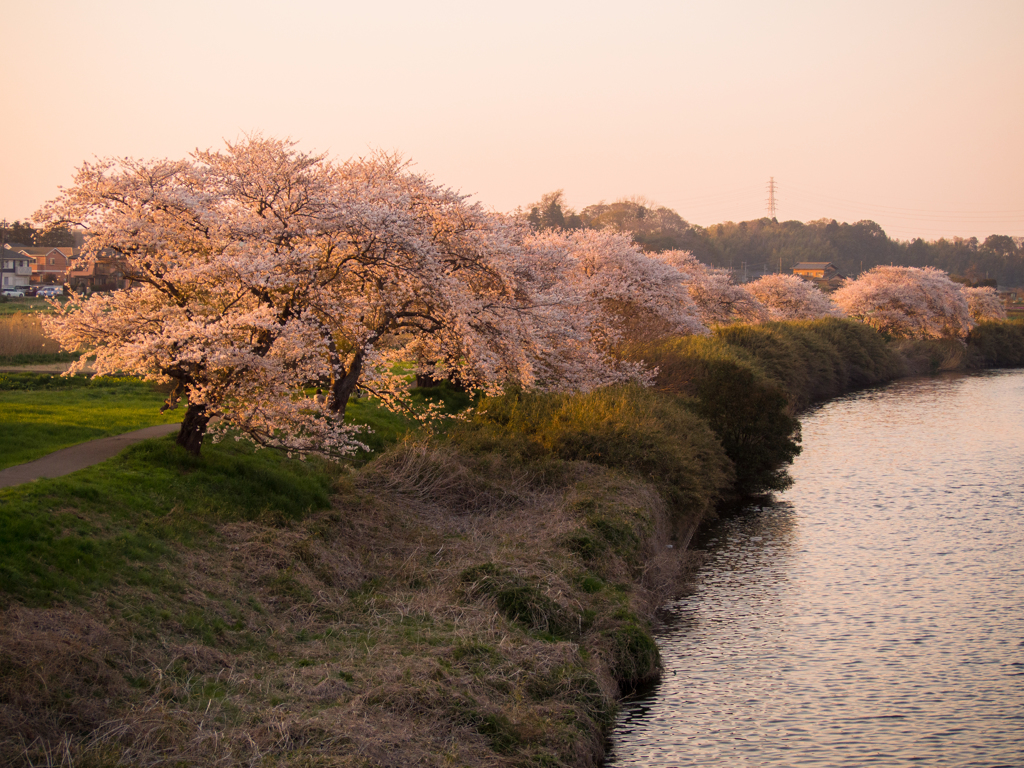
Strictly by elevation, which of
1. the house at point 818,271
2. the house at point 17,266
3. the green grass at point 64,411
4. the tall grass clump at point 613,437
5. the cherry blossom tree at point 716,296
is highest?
the house at point 17,266

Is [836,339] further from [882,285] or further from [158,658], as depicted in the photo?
[158,658]

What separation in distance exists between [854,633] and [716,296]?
47879 mm

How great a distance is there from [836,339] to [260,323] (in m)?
54.7

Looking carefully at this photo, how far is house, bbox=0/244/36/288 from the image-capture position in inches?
Answer: 4449

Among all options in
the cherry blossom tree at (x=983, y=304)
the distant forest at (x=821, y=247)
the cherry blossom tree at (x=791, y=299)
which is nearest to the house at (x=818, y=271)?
the distant forest at (x=821, y=247)

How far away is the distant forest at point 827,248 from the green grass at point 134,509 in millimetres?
113665

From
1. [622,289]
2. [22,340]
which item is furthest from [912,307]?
[22,340]

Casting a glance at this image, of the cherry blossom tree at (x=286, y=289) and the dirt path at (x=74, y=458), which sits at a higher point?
the cherry blossom tree at (x=286, y=289)

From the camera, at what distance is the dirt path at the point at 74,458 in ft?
48.5

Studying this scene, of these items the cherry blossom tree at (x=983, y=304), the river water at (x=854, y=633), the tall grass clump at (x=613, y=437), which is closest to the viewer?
the river water at (x=854, y=633)

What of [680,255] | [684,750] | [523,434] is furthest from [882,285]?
[684,750]

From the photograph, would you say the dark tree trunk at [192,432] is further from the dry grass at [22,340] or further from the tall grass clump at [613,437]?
the dry grass at [22,340]

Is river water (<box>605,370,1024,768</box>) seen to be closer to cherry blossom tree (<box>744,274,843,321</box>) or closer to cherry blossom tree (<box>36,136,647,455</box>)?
cherry blossom tree (<box>36,136,647,455</box>)

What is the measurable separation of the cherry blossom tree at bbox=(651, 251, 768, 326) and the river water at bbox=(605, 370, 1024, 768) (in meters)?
30.9
